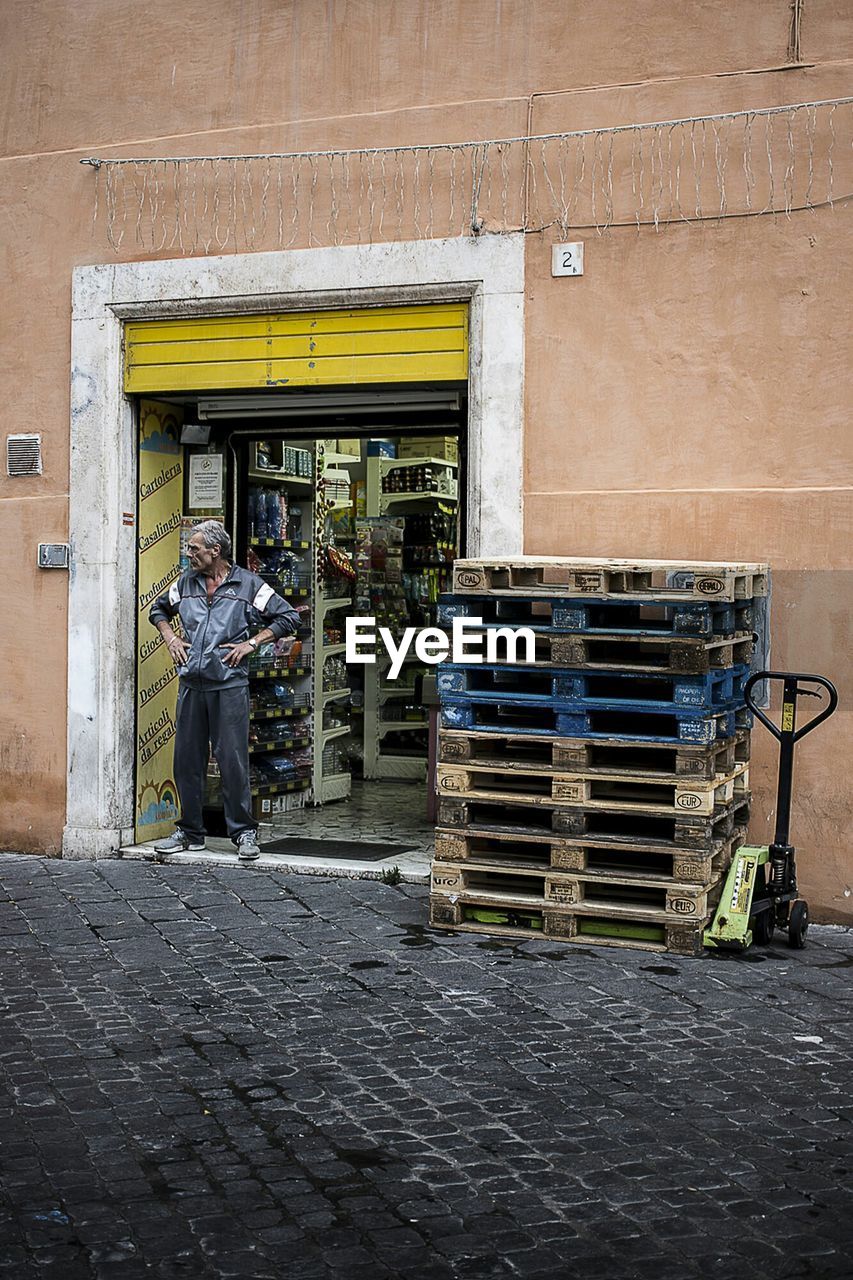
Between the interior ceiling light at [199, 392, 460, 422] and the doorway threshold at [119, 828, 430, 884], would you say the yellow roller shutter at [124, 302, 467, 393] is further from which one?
the doorway threshold at [119, 828, 430, 884]

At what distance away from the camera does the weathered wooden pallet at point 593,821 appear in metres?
7.00

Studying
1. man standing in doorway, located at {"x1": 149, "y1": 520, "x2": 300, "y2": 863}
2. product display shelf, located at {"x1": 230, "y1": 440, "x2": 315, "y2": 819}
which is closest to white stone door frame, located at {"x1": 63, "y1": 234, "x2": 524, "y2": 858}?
man standing in doorway, located at {"x1": 149, "y1": 520, "x2": 300, "y2": 863}

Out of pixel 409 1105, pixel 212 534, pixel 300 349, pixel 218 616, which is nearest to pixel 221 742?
pixel 218 616

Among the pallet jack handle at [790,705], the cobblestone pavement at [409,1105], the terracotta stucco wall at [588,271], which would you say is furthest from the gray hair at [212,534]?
the pallet jack handle at [790,705]

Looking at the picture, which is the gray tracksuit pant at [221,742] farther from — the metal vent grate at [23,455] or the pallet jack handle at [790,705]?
the pallet jack handle at [790,705]

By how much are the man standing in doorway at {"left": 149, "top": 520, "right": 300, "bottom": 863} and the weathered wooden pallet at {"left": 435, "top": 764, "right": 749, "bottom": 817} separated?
85.6 inches

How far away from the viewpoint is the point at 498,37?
28.4 ft

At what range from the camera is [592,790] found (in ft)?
24.2

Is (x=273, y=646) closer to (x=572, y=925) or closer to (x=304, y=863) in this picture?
(x=304, y=863)

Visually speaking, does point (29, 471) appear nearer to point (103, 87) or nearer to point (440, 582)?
point (103, 87)

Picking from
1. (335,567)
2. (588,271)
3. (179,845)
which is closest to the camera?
(588,271)

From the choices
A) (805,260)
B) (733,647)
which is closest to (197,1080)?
(733,647)

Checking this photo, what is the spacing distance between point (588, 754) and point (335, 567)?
4822 mm

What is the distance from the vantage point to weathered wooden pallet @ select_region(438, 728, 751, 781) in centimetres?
704
